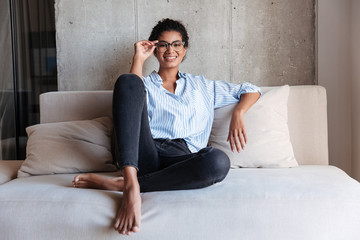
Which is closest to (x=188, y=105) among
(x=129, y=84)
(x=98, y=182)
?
(x=129, y=84)

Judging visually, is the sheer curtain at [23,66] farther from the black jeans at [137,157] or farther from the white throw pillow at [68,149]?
the black jeans at [137,157]

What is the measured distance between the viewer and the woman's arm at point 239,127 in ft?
6.48

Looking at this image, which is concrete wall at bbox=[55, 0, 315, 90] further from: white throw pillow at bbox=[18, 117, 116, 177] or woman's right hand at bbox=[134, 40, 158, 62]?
white throw pillow at bbox=[18, 117, 116, 177]

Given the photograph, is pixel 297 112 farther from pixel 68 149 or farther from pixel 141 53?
pixel 68 149

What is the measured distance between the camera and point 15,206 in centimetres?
155

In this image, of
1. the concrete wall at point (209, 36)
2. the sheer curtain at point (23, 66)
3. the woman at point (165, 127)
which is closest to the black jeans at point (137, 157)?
the woman at point (165, 127)

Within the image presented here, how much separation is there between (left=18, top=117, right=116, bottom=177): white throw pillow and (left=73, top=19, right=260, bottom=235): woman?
35 cm

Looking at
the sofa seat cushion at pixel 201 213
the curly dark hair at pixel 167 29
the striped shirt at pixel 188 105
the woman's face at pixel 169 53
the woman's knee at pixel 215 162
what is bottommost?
the sofa seat cushion at pixel 201 213

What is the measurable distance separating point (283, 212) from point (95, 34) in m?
2.01

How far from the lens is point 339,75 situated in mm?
2725

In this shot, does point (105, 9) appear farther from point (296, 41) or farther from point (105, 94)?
point (296, 41)

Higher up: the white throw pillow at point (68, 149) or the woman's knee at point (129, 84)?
the woman's knee at point (129, 84)

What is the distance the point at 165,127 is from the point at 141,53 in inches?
17.7

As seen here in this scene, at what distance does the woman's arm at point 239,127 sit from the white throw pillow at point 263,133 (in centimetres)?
6
